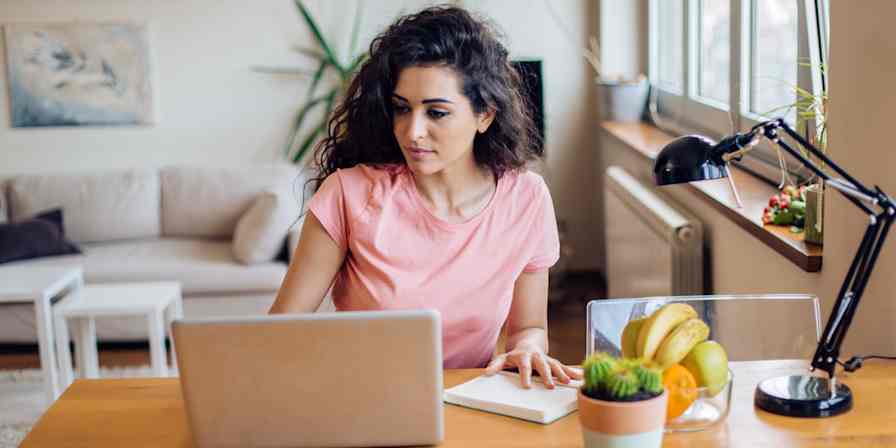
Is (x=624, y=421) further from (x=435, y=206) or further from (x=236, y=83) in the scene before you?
(x=236, y=83)

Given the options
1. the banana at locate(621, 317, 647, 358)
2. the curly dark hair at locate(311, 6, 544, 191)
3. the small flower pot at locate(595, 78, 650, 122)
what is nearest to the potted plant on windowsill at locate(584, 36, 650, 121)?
the small flower pot at locate(595, 78, 650, 122)

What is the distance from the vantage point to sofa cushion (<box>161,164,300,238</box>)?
16.0 feet

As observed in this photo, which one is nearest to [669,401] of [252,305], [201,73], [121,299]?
[121,299]

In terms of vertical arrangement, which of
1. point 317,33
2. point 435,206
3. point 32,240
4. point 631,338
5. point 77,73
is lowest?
point 32,240

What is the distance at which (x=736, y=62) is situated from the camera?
3.35 m

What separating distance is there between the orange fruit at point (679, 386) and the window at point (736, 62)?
105cm

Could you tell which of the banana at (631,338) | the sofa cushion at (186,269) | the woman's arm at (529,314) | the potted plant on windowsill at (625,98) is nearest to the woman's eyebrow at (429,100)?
the woman's arm at (529,314)

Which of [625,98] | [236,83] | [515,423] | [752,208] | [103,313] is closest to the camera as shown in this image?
[515,423]

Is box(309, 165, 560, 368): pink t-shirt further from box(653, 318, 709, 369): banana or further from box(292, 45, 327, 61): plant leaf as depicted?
box(292, 45, 327, 61): plant leaf

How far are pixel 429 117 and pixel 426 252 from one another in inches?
9.7

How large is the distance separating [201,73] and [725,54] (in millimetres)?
2744

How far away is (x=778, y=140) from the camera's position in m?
1.36

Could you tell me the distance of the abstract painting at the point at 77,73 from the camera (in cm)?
516

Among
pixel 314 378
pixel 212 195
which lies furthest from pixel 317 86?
pixel 314 378
